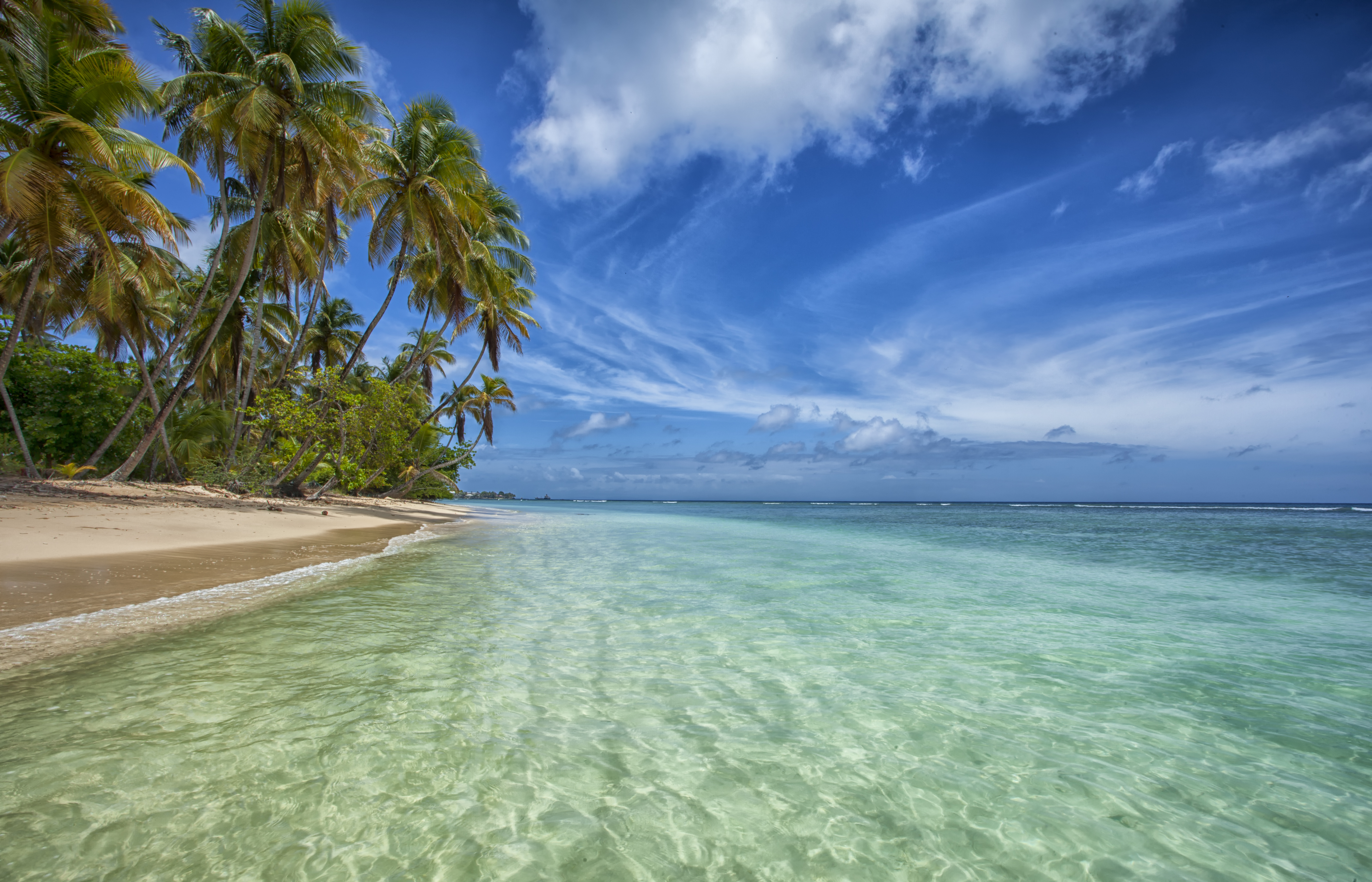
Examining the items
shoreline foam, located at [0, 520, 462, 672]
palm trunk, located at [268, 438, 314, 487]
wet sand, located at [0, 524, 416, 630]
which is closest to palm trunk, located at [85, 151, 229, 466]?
palm trunk, located at [268, 438, 314, 487]

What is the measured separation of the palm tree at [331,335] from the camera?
92.7 feet

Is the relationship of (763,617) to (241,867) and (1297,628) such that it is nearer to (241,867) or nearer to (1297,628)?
(241,867)

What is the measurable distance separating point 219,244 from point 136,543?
9.53m

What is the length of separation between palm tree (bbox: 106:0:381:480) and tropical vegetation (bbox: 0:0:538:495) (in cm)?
5

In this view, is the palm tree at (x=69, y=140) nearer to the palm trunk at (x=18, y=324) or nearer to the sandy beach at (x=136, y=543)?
the palm trunk at (x=18, y=324)

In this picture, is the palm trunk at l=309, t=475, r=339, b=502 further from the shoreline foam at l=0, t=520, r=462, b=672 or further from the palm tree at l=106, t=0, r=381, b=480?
the shoreline foam at l=0, t=520, r=462, b=672

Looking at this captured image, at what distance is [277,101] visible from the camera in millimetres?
13734

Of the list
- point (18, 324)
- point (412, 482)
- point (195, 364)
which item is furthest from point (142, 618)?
point (412, 482)

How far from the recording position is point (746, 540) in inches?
698

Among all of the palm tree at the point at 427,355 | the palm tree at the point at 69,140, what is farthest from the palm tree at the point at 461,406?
the palm tree at the point at 69,140

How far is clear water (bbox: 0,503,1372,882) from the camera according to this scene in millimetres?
2105

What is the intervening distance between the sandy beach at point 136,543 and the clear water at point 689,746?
5.22 ft

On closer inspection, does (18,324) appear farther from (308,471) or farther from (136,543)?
(308,471)

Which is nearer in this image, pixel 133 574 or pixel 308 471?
pixel 133 574
